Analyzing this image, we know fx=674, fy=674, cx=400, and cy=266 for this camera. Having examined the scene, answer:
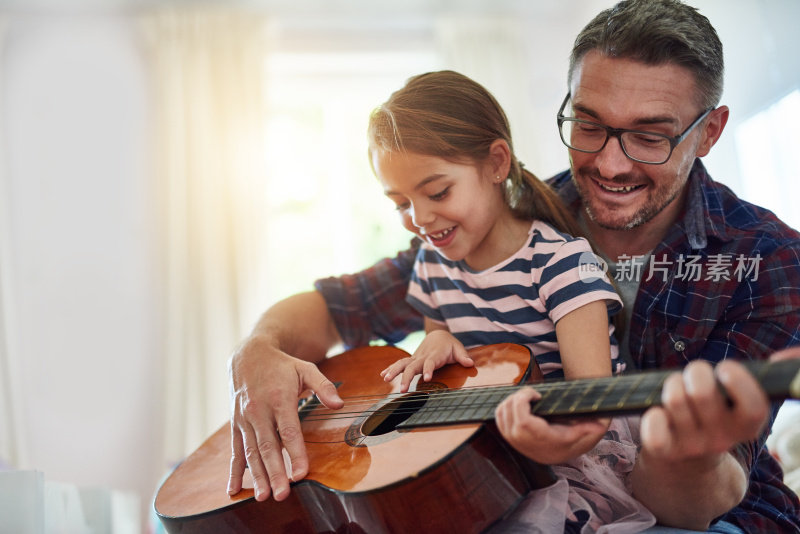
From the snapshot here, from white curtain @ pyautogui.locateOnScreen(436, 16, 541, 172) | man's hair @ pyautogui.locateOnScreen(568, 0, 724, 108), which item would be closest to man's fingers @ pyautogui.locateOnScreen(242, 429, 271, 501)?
man's hair @ pyautogui.locateOnScreen(568, 0, 724, 108)

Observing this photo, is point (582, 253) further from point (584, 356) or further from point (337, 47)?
point (337, 47)

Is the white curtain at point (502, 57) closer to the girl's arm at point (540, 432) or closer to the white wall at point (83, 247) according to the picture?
the white wall at point (83, 247)

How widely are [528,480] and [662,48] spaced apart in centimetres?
79

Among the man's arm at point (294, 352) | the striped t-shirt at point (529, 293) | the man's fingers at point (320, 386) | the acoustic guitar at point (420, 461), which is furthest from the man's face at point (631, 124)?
the man's fingers at point (320, 386)

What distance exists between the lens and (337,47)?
392cm

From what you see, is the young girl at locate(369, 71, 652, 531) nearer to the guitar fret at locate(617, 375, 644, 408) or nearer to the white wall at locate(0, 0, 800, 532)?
the guitar fret at locate(617, 375, 644, 408)

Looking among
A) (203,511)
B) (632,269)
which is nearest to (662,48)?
(632,269)

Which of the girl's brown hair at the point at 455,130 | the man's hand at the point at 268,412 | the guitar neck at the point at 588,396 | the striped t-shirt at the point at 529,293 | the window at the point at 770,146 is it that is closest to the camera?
the guitar neck at the point at 588,396

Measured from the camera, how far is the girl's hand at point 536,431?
0.80 meters

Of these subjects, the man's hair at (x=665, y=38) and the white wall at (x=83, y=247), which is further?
the white wall at (x=83, y=247)

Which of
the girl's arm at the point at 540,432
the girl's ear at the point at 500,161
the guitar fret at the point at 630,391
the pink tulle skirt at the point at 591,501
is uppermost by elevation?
the girl's ear at the point at 500,161

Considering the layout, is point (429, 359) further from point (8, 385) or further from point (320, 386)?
point (8, 385)

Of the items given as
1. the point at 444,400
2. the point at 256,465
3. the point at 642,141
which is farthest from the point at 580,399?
the point at 642,141

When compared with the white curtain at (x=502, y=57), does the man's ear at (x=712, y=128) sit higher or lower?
lower
